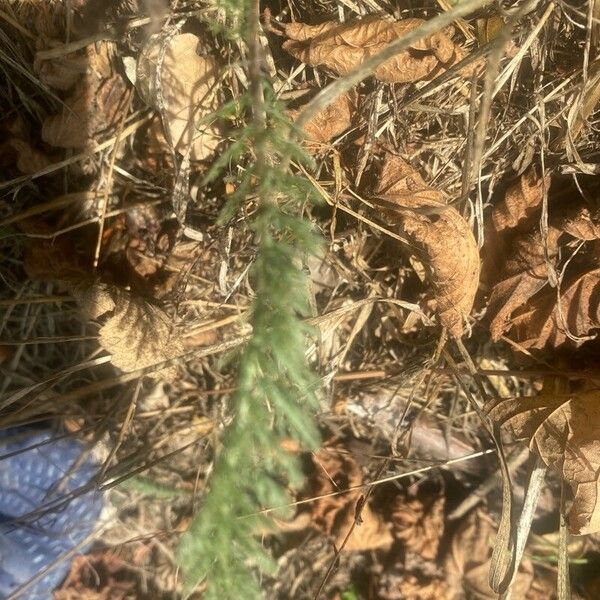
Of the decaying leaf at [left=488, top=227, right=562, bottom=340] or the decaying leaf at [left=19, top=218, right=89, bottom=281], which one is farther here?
the decaying leaf at [left=19, top=218, right=89, bottom=281]

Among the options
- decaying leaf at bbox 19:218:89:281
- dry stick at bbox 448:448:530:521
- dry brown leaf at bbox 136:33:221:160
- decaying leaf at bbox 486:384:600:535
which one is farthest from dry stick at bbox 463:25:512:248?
decaying leaf at bbox 19:218:89:281

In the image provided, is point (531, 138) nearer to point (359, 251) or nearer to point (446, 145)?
point (446, 145)

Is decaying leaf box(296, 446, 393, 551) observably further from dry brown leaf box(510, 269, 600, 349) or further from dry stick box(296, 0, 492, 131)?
dry stick box(296, 0, 492, 131)

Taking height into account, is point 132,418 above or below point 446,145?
below

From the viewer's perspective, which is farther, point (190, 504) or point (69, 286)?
point (190, 504)

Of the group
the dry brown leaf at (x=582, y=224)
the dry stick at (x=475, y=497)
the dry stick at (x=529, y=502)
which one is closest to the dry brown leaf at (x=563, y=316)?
the dry brown leaf at (x=582, y=224)

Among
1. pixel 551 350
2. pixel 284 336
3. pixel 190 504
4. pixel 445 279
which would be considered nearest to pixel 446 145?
pixel 445 279
